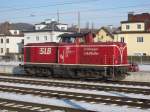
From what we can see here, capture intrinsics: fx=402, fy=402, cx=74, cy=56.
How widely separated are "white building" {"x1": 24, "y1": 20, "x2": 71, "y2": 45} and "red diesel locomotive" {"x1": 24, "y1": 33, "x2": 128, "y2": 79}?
2092 inches

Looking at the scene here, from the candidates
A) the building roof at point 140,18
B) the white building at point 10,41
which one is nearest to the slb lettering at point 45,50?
the building roof at point 140,18

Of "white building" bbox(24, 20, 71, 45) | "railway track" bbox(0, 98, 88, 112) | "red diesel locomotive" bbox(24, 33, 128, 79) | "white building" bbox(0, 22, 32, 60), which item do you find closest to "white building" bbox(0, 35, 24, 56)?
"white building" bbox(0, 22, 32, 60)

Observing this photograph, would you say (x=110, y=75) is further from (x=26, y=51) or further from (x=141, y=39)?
(x=141, y=39)

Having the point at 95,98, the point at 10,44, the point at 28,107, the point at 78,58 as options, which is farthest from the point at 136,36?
the point at 28,107

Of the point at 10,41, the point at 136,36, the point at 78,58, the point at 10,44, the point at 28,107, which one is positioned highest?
the point at 136,36

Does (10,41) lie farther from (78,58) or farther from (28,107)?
(28,107)

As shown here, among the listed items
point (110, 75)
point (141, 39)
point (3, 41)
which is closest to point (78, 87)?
point (110, 75)

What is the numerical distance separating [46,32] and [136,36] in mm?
22483

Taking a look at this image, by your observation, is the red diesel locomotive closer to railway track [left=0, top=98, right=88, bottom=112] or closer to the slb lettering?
the slb lettering

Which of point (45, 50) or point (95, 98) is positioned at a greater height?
point (45, 50)

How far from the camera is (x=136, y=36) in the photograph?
2987 inches

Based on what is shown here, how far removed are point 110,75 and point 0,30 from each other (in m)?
80.0

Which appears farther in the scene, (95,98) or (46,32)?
(46,32)

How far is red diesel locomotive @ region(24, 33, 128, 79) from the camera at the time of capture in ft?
89.7
